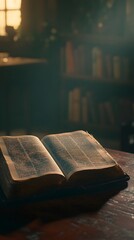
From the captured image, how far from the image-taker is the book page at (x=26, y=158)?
1.04 meters

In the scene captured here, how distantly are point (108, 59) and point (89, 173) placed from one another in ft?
11.0

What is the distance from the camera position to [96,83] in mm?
4633

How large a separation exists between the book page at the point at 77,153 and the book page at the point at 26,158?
0.10ft

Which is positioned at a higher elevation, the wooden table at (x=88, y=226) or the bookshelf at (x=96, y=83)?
the wooden table at (x=88, y=226)

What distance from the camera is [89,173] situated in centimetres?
109

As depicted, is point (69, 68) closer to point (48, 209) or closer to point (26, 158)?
point (26, 158)

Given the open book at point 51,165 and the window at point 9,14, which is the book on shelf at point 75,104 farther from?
the open book at point 51,165

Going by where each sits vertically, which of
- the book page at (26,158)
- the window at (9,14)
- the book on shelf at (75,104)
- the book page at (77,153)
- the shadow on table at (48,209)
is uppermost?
the window at (9,14)

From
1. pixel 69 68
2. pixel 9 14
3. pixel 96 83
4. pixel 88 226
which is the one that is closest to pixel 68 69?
pixel 69 68

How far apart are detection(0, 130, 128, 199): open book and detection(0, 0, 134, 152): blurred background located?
9.28 ft

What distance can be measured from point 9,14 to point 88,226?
15.1 ft

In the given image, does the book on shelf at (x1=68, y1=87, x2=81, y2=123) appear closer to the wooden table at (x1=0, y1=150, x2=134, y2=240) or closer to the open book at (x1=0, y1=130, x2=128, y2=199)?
the open book at (x1=0, y1=130, x2=128, y2=199)


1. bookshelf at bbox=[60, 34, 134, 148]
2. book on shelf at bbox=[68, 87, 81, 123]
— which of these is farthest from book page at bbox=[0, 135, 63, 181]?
Answer: book on shelf at bbox=[68, 87, 81, 123]

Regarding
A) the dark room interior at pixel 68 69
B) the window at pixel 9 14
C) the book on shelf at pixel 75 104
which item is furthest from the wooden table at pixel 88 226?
the window at pixel 9 14
